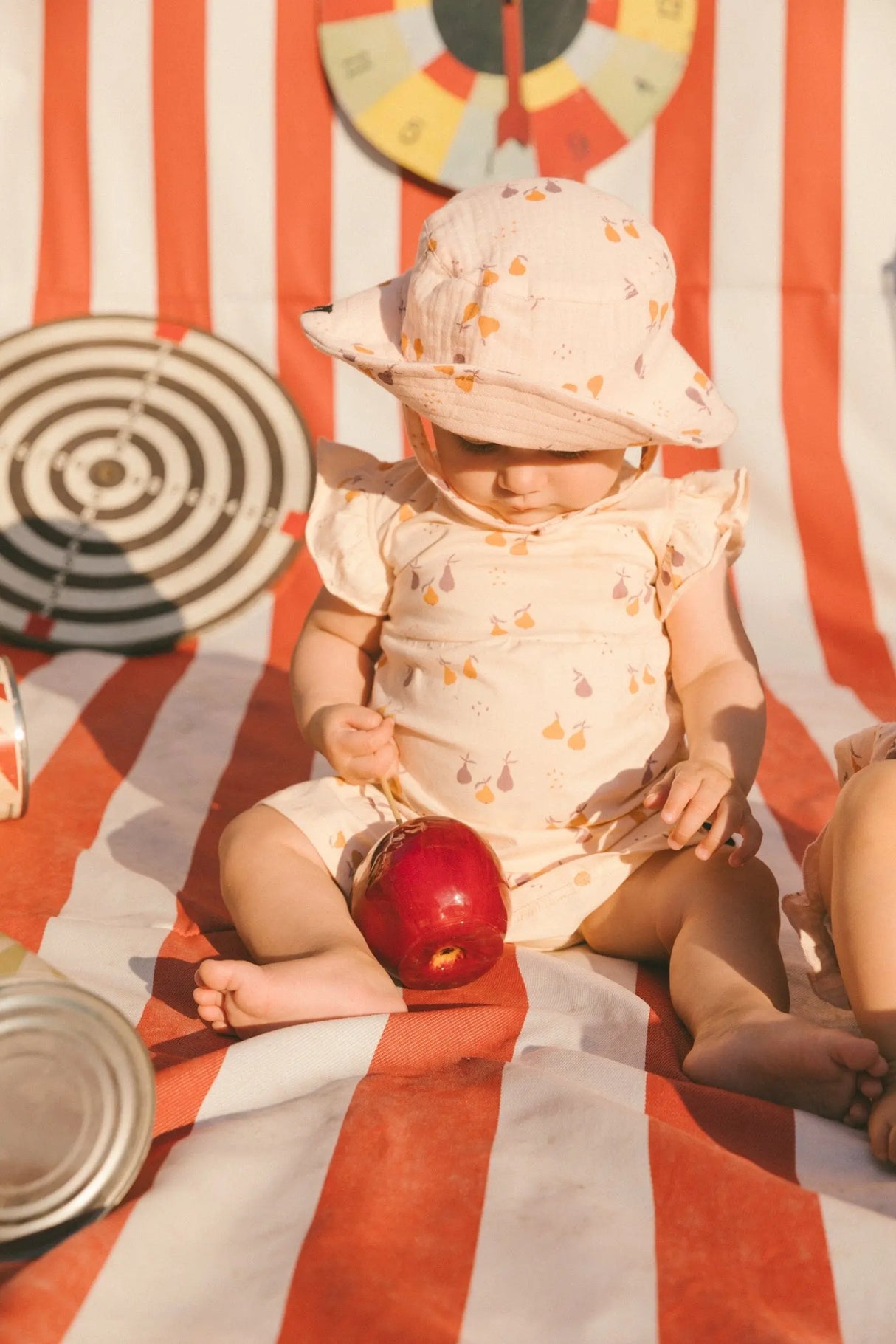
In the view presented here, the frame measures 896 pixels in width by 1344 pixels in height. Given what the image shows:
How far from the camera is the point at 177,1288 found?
66cm

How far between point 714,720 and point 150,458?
3.63 feet

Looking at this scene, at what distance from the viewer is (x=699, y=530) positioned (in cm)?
117

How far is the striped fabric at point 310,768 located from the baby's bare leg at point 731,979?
0.03 metres

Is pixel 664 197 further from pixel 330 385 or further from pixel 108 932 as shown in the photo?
pixel 108 932

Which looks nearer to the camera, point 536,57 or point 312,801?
point 312,801

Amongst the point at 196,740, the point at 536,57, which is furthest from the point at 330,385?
the point at 196,740

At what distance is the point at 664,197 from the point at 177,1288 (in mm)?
1689

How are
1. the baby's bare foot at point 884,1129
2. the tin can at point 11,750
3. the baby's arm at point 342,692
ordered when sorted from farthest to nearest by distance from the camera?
1. the tin can at point 11,750
2. the baby's arm at point 342,692
3. the baby's bare foot at point 884,1129

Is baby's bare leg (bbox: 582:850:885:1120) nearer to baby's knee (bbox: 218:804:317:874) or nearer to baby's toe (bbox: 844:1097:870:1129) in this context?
baby's toe (bbox: 844:1097:870:1129)

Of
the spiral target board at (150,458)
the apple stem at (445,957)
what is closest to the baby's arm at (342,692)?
the apple stem at (445,957)

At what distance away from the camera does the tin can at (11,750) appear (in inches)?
49.8

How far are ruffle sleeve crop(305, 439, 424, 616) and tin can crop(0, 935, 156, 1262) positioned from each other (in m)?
0.55

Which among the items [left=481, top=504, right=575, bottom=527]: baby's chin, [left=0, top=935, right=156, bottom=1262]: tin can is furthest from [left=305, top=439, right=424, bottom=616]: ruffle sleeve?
[left=0, top=935, right=156, bottom=1262]: tin can

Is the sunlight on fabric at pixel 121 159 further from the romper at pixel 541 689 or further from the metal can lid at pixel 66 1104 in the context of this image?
the metal can lid at pixel 66 1104
